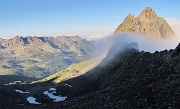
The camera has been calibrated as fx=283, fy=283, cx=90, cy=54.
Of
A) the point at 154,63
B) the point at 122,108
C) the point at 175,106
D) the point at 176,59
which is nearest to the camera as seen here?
the point at 175,106

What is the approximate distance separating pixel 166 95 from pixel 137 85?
16.8 meters

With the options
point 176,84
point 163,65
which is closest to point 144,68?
point 163,65

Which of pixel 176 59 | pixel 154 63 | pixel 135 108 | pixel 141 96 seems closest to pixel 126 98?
pixel 141 96

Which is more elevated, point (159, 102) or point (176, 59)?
point (176, 59)

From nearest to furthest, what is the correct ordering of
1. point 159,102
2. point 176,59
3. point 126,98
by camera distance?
point 159,102, point 126,98, point 176,59

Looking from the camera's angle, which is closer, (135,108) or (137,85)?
(135,108)

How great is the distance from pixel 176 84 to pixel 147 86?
970 centimetres

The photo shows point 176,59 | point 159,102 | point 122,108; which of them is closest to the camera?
point 159,102

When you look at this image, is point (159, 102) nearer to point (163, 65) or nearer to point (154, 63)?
point (163, 65)

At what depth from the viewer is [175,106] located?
3912cm

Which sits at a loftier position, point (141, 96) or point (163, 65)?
point (163, 65)

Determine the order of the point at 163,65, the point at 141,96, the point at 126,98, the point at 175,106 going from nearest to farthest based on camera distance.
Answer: the point at 175,106 < the point at 141,96 < the point at 126,98 < the point at 163,65

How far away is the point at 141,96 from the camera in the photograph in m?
52.3

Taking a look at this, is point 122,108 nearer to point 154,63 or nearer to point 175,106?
point 175,106
